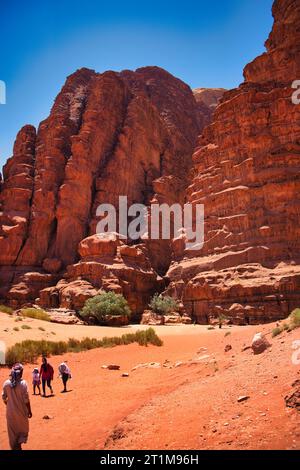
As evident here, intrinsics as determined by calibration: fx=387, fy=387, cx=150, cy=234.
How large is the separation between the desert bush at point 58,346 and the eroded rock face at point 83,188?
1994cm

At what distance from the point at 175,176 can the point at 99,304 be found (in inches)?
1362

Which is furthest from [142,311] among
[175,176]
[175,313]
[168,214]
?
[175,176]

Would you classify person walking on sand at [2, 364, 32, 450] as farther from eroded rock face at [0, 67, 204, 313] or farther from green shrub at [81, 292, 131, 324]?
eroded rock face at [0, 67, 204, 313]

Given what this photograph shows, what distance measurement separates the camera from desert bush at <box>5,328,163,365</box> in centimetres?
1779

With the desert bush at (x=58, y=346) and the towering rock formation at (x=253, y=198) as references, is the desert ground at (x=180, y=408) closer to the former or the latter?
the desert bush at (x=58, y=346)

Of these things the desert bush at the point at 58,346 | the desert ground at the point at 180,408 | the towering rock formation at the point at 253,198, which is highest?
the towering rock formation at the point at 253,198

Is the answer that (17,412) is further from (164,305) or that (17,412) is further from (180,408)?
(164,305)

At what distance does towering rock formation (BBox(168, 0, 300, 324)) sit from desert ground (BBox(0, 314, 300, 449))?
2390 centimetres

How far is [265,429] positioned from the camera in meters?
5.77

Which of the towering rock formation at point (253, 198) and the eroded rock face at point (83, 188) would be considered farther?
the eroded rock face at point (83, 188)

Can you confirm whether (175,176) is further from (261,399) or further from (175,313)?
(261,399)

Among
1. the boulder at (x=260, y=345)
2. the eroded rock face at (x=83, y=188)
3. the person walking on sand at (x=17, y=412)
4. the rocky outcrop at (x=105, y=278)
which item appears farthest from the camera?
the eroded rock face at (x=83, y=188)

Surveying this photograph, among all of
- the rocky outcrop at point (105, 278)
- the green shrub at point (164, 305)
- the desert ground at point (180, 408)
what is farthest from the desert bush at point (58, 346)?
the rocky outcrop at point (105, 278)

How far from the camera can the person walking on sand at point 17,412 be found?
658cm
